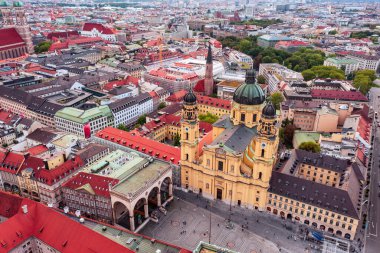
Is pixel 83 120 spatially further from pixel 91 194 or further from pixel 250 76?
pixel 250 76

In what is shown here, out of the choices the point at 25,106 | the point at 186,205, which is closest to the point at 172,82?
the point at 25,106

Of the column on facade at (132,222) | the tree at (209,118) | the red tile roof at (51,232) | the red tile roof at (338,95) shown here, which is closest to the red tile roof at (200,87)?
the tree at (209,118)

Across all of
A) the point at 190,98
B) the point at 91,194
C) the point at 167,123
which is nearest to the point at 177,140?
the point at 167,123

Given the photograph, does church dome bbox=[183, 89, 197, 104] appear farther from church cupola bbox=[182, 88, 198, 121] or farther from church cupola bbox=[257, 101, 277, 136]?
church cupola bbox=[257, 101, 277, 136]

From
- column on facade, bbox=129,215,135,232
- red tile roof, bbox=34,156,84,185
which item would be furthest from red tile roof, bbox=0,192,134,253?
column on facade, bbox=129,215,135,232

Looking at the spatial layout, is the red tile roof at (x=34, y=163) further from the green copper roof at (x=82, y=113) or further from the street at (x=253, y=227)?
the green copper roof at (x=82, y=113)

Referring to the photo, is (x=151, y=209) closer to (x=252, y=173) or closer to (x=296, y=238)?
(x=252, y=173)
